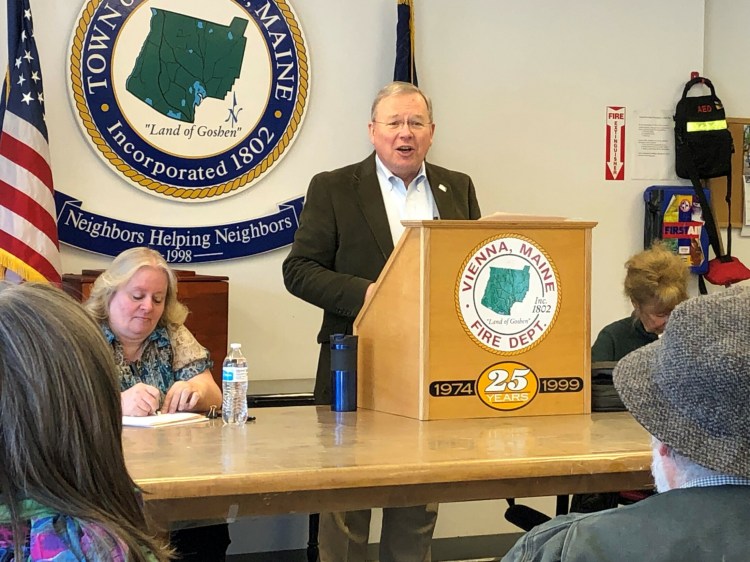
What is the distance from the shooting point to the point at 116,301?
2.88 m

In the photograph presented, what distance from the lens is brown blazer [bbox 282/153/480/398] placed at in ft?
9.46

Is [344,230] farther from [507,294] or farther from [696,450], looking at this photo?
[696,450]

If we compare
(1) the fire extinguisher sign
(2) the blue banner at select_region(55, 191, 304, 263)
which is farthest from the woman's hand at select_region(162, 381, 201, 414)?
(1) the fire extinguisher sign

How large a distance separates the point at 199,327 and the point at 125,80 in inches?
38.5

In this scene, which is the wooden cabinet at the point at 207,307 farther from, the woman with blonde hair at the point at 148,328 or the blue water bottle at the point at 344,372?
the blue water bottle at the point at 344,372

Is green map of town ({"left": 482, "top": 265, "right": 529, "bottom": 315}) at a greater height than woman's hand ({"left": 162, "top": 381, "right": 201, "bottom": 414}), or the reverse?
green map of town ({"left": 482, "top": 265, "right": 529, "bottom": 315})

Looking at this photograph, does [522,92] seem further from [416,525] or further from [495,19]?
[416,525]

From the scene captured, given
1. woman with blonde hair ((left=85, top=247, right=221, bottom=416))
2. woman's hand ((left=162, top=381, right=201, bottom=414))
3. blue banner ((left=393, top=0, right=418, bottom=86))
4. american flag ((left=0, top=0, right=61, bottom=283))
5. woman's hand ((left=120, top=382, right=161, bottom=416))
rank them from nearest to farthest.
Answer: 1. woman's hand ((left=120, top=382, right=161, bottom=416))
2. woman's hand ((left=162, top=381, right=201, bottom=414))
3. woman with blonde hair ((left=85, top=247, right=221, bottom=416))
4. american flag ((left=0, top=0, right=61, bottom=283))
5. blue banner ((left=393, top=0, right=418, bottom=86))

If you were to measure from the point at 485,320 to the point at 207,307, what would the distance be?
4.67ft

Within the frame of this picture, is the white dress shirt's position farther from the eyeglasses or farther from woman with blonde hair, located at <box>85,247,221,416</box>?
woman with blonde hair, located at <box>85,247,221,416</box>

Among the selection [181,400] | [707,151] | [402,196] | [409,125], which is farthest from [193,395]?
[707,151]

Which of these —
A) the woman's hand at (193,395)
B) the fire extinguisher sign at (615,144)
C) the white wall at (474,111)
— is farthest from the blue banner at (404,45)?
the woman's hand at (193,395)

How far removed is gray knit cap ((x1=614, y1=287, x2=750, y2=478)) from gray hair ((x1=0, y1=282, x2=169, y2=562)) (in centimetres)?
61

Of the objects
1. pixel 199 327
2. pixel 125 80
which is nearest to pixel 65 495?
pixel 199 327
